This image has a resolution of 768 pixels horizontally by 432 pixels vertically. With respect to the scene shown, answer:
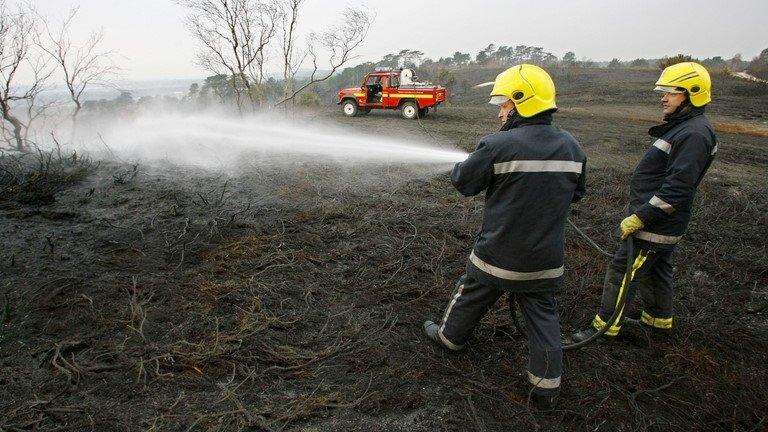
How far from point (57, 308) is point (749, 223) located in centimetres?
840

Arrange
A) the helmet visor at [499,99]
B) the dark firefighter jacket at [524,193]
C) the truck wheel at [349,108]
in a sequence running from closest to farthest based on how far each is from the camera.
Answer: the dark firefighter jacket at [524,193] < the helmet visor at [499,99] < the truck wheel at [349,108]

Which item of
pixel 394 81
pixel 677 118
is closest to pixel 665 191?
pixel 677 118

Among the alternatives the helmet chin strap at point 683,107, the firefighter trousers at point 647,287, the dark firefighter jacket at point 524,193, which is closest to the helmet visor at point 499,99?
the dark firefighter jacket at point 524,193

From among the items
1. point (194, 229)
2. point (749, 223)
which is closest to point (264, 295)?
point (194, 229)

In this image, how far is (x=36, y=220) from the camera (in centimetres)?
524

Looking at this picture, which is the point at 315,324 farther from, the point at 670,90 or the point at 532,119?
the point at 670,90

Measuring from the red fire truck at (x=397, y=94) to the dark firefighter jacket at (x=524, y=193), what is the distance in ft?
44.3

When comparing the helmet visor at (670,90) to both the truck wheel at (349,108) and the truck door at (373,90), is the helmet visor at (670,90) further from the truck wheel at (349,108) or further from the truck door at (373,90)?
the truck wheel at (349,108)

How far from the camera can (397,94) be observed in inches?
611

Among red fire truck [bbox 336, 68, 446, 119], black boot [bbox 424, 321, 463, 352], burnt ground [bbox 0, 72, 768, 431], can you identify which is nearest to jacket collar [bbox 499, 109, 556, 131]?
black boot [bbox 424, 321, 463, 352]

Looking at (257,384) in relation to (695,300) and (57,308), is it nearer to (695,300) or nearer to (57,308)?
(57,308)

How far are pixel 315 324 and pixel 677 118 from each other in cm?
317

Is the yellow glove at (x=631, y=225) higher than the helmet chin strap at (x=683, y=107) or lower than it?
lower

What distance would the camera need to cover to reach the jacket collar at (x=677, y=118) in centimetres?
279
